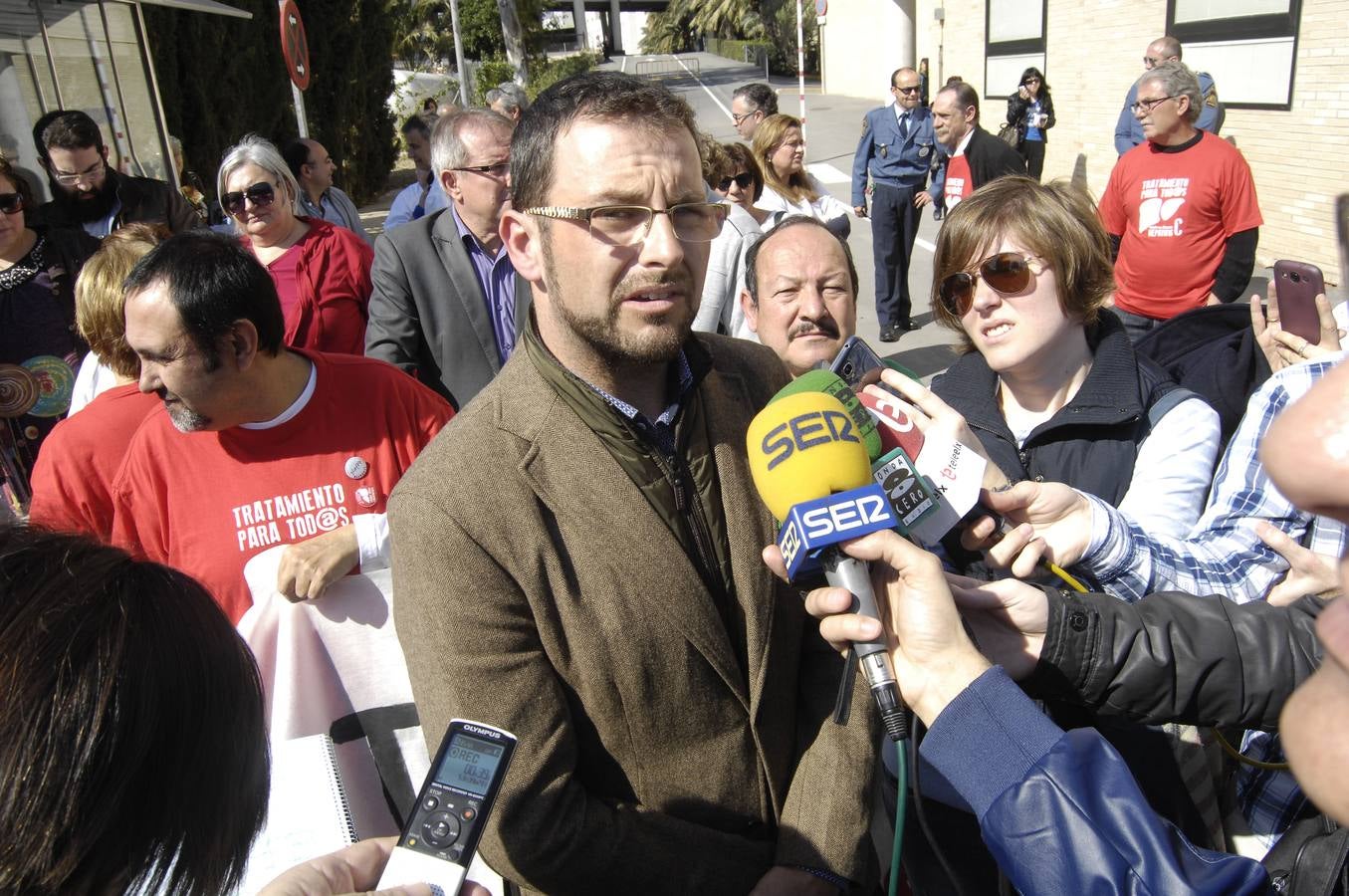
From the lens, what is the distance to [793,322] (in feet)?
9.16

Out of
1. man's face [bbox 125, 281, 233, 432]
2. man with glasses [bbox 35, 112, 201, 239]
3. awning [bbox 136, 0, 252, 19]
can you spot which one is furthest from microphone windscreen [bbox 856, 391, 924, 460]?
awning [bbox 136, 0, 252, 19]

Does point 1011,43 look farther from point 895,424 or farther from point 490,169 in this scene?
point 895,424

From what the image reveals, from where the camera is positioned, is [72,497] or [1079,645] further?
[72,497]

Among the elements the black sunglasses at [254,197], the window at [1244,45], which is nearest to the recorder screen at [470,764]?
the black sunglasses at [254,197]

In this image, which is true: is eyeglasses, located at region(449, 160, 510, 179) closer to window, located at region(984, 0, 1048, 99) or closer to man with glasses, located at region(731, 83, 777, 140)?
man with glasses, located at region(731, 83, 777, 140)

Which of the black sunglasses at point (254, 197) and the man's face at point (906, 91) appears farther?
the man's face at point (906, 91)

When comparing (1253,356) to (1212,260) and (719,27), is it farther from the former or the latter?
(719,27)

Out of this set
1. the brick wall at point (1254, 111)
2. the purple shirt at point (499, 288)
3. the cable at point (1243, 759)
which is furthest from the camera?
the brick wall at point (1254, 111)

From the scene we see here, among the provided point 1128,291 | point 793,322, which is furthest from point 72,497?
point 1128,291

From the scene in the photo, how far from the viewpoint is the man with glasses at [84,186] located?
4.77m

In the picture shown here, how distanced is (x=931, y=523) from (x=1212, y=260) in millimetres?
4486

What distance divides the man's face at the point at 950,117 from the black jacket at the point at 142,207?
5415 mm

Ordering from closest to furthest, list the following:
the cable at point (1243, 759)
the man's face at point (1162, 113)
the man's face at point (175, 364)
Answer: the cable at point (1243, 759), the man's face at point (175, 364), the man's face at point (1162, 113)

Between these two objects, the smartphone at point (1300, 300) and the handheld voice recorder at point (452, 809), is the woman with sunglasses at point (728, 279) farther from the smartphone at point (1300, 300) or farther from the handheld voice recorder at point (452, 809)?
the handheld voice recorder at point (452, 809)
